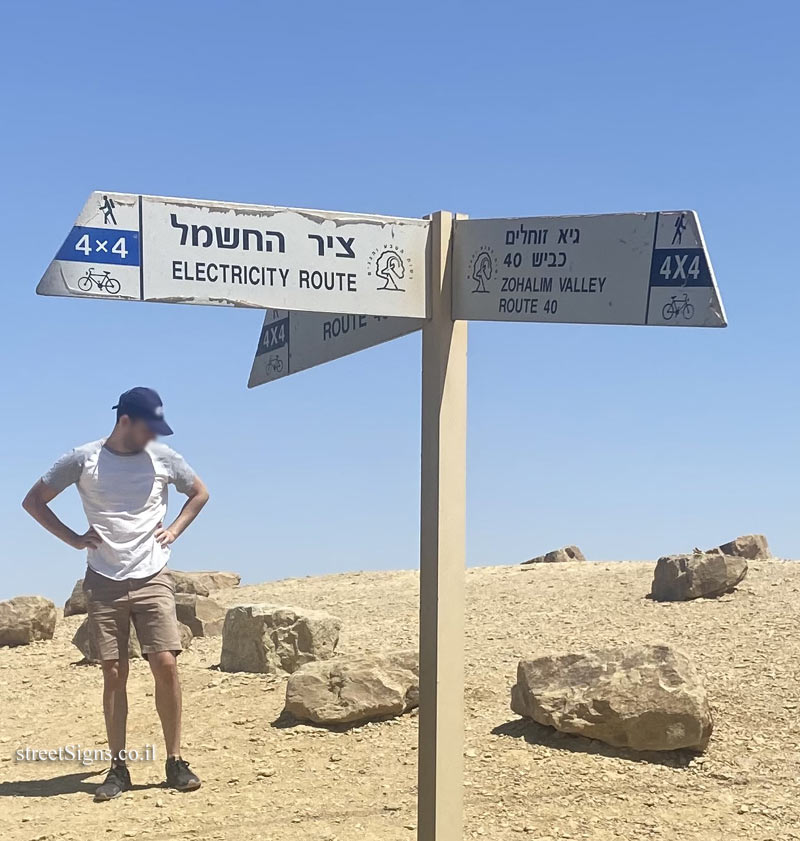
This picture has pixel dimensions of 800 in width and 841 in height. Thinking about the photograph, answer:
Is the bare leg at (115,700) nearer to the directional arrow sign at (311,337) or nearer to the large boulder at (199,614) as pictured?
the directional arrow sign at (311,337)

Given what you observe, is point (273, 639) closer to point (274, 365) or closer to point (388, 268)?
point (274, 365)

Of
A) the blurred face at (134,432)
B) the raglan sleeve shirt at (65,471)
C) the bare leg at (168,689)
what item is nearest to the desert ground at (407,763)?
the bare leg at (168,689)

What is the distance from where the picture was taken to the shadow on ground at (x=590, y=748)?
→ 6879 millimetres

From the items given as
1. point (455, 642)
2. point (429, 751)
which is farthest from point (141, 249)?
point (429, 751)

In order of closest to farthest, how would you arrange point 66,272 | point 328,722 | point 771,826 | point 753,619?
point 66,272 → point 771,826 → point 328,722 → point 753,619

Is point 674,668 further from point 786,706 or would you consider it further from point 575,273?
point 575,273

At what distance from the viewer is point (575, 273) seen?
4.64m

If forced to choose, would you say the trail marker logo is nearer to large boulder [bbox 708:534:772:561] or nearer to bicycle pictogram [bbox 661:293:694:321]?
bicycle pictogram [bbox 661:293:694:321]

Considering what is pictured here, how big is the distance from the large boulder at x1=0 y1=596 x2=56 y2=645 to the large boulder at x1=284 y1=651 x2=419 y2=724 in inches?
192

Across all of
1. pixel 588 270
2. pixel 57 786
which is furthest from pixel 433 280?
pixel 57 786

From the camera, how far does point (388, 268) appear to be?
485 centimetres

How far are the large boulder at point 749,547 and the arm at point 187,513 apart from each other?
1145 centimetres

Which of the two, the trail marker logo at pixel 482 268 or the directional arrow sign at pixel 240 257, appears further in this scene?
the trail marker logo at pixel 482 268

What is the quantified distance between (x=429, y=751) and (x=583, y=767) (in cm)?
216
